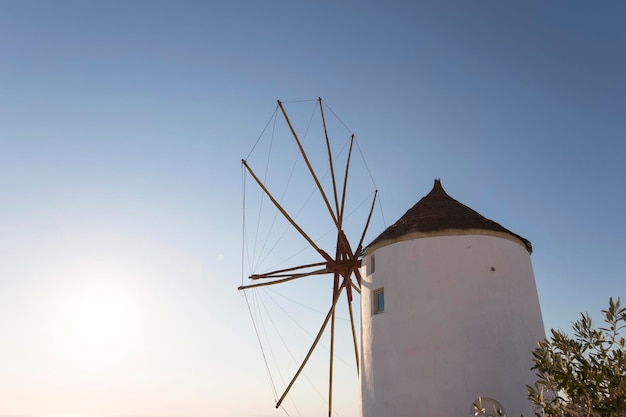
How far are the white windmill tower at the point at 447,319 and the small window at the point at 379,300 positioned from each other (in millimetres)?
31

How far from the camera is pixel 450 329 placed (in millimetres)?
13148

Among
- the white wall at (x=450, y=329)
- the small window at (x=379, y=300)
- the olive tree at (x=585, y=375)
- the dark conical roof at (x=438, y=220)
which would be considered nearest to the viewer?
the olive tree at (x=585, y=375)

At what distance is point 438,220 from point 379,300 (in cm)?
304

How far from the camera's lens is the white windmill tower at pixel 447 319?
12.7 m

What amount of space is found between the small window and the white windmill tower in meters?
0.03

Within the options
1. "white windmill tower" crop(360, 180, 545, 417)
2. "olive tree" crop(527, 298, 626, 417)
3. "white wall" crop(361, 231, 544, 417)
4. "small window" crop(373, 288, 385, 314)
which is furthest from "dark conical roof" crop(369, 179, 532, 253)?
"olive tree" crop(527, 298, 626, 417)

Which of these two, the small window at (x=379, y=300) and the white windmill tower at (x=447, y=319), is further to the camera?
the small window at (x=379, y=300)

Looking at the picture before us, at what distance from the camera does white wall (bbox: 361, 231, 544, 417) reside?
12.6m

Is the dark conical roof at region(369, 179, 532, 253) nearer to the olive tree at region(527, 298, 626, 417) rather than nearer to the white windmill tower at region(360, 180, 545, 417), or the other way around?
the white windmill tower at region(360, 180, 545, 417)

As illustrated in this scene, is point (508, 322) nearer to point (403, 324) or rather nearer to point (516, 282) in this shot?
point (516, 282)

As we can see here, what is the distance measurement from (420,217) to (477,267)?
245 cm

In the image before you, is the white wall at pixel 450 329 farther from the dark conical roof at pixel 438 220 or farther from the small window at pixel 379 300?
the dark conical roof at pixel 438 220

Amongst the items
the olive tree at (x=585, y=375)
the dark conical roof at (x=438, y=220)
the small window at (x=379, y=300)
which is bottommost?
the olive tree at (x=585, y=375)

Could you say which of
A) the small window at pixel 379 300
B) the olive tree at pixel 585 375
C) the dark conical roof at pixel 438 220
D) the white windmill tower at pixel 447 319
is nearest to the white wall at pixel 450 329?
the white windmill tower at pixel 447 319
